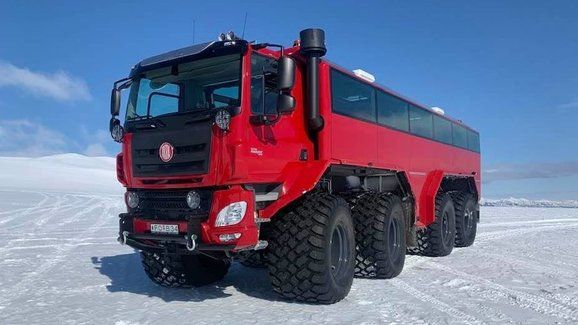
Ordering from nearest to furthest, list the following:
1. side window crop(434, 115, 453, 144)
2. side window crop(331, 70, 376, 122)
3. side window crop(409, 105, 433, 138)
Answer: side window crop(331, 70, 376, 122), side window crop(409, 105, 433, 138), side window crop(434, 115, 453, 144)

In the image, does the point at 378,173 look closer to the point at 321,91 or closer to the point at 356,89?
the point at 356,89

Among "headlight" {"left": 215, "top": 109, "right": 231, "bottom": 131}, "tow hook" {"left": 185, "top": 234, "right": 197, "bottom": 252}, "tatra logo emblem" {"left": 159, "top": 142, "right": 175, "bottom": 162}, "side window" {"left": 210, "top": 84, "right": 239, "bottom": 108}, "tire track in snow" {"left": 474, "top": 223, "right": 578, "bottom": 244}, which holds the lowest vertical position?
"tire track in snow" {"left": 474, "top": 223, "right": 578, "bottom": 244}

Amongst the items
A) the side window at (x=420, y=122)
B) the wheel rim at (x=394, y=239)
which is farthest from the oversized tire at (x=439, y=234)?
the wheel rim at (x=394, y=239)

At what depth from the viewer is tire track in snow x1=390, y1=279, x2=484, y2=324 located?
5.17 meters

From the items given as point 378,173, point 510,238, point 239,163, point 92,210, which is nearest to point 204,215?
point 239,163

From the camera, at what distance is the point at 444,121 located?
1295 cm

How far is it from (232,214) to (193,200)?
637 mm

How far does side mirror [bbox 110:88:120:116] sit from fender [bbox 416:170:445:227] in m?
6.21

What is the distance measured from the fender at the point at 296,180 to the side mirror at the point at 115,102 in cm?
272

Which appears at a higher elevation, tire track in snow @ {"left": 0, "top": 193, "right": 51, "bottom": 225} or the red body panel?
the red body panel

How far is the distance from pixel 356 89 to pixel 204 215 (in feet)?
11.8

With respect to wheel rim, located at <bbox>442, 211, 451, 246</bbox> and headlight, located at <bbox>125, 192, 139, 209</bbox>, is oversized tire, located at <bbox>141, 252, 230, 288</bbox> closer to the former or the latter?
headlight, located at <bbox>125, 192, 139, 209</bbox>

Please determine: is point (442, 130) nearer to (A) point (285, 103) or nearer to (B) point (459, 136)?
(B) point (459, 136)

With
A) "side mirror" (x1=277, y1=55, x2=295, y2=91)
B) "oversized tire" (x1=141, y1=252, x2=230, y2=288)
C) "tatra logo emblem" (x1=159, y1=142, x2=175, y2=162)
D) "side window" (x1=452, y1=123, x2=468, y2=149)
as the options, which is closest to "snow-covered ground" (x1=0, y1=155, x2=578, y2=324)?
"oversized tire" (x1=141, y1=252, x2=230, y2=288)
